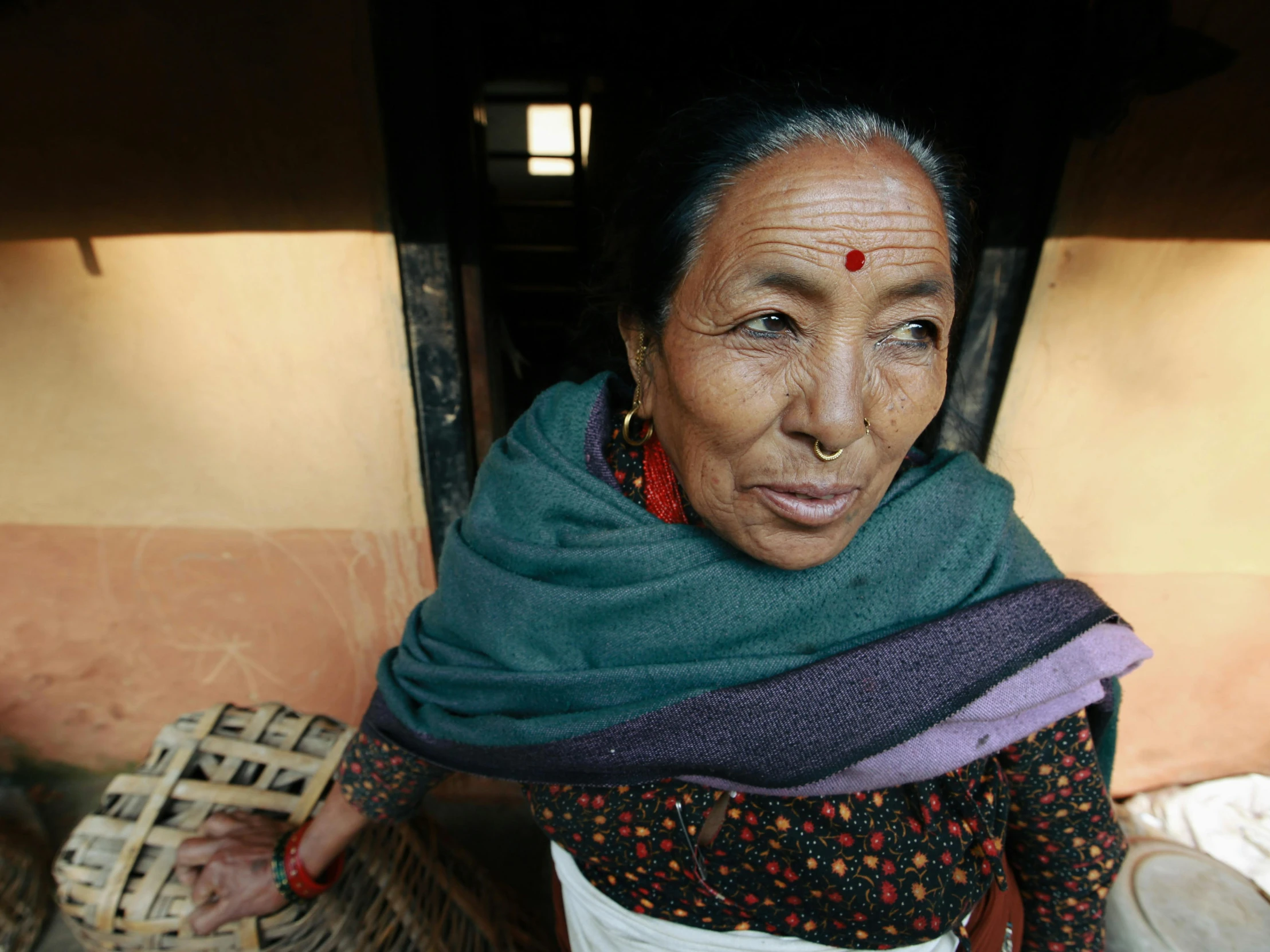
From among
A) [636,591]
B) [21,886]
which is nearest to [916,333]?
[636,591]

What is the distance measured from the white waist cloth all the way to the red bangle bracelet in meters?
0.49

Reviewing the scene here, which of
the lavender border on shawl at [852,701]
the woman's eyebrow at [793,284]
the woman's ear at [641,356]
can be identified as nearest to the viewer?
the woman's eyebrow at [793,284]

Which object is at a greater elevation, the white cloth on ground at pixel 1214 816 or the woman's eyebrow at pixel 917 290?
the woman's eyebrow at pixel 917 290

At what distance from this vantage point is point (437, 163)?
1.52 metres

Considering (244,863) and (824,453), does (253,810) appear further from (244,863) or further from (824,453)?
(824,453)

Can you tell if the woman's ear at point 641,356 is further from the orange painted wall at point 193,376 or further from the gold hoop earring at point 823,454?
the orange painted wall at point 193,376

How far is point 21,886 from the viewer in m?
1.91

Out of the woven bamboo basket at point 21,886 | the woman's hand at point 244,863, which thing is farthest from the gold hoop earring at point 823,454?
the woven bamboo basket at point 21,886

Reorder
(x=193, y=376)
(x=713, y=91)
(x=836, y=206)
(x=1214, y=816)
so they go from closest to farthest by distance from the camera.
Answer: (x=836, y=206)
(x=713, y=91)
(x=193, y=376)
(x=1214, y=816)

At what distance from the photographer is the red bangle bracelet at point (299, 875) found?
4.10 feet

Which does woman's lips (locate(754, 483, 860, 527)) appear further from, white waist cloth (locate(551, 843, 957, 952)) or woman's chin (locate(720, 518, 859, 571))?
white waist cloth (locate(551, 843, 957, 952))

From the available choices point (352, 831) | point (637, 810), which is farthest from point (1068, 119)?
point (352, 831)

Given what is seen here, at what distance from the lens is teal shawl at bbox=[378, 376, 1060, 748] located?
3.04 feet

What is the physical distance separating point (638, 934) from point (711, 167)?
125 centimetres
